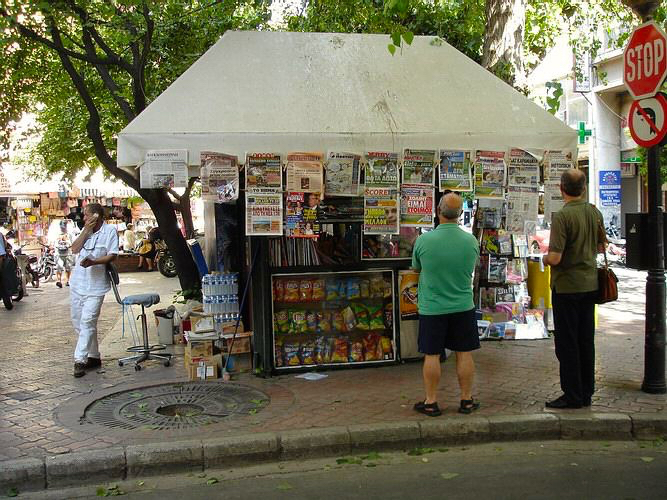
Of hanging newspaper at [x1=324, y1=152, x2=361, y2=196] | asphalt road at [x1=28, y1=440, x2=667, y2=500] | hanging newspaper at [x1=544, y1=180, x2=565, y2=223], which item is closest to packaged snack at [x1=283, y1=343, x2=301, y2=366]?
hanging newspaper at [x1=324, y1=152, x2=361, y2=196]

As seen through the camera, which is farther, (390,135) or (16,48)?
(16,48)

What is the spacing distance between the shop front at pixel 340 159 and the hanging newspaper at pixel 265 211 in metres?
0.01

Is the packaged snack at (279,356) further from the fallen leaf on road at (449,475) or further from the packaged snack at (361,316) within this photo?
the fallen leaf on road at (449,475)

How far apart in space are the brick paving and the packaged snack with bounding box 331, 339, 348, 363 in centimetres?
16

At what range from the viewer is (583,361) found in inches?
218

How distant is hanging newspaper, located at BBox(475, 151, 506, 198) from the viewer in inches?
261

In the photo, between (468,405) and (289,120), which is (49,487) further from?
(289,120)

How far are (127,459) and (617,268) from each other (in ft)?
56.9

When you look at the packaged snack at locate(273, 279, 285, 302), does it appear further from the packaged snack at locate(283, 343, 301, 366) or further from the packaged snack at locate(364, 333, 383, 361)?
the packaged snack at locate(364, 333, 383, 361)

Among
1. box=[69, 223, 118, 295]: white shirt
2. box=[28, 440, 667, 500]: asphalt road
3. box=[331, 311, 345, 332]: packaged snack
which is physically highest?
box=[69, 223, 118, 295]: white shirt

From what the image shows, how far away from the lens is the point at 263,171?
20.5ft

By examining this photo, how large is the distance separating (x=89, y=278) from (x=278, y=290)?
2234mm

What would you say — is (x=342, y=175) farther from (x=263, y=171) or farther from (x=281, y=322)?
(x=281, y=322)

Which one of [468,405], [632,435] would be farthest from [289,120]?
[632,435]
